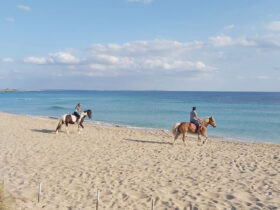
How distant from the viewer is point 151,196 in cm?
679

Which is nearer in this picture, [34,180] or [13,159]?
[34,180]

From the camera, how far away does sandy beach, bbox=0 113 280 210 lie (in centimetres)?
643

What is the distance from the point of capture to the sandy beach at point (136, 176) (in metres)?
A: 6.43

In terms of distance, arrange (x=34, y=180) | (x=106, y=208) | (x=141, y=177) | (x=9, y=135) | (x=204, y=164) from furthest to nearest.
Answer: (x=9, y=135) → (x=204, y=164) → (x=141, y=177) → (x=34, y=180) → (x=106, y=208)

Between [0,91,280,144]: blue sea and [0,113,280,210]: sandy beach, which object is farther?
[0,91,280,144]: blue sea

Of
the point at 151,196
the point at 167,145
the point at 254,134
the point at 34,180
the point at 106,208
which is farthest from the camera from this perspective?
the point at 254,134

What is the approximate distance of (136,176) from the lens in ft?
27.7

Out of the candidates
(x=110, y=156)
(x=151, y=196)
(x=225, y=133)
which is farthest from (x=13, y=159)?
(x=225, y=133)

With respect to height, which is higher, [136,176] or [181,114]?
[181,114]

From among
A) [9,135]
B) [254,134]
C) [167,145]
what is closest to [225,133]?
[254,134]

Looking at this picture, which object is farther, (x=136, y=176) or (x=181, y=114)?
(x=181, y=114)

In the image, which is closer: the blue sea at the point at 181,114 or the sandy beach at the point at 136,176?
the sandy beach at the point at 136,176

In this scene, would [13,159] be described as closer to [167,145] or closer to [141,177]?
[141,177]

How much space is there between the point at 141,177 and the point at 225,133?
1613cm
